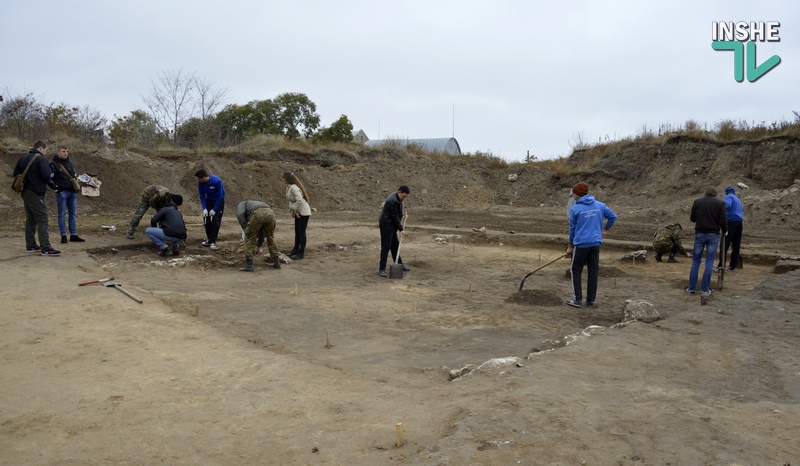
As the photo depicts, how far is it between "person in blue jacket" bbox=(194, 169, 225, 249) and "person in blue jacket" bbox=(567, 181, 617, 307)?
21.5ft

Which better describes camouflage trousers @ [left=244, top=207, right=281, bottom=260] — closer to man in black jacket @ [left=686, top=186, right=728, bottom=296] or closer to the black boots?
the black boots

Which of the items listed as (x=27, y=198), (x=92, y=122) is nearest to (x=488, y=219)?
(x=27, y=198)

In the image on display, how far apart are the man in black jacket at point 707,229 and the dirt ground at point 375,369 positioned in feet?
1.42

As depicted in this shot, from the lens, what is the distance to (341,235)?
52.5 feet

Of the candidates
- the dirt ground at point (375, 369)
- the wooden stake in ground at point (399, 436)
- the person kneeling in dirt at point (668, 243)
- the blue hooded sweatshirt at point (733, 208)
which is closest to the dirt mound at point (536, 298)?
the dirt ground at point (375, 369)

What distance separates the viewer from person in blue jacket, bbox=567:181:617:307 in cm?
891

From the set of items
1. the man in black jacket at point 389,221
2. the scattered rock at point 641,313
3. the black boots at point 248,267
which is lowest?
the scattered rock at point 641,313

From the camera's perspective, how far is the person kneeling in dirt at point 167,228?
11.4 metres

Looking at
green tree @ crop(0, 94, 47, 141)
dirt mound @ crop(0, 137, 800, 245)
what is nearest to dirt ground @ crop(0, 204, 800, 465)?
dirt mound @ crop(0, 137, 800, 245)

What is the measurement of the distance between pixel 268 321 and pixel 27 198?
4.86 meters

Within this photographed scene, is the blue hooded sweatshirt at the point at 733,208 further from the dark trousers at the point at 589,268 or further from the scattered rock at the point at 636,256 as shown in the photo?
the dark trousers at the point at 589,268

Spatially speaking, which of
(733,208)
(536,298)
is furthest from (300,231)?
(733,208)

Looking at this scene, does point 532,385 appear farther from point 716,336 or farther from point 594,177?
point 594,177

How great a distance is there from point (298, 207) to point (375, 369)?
625 centimetres
